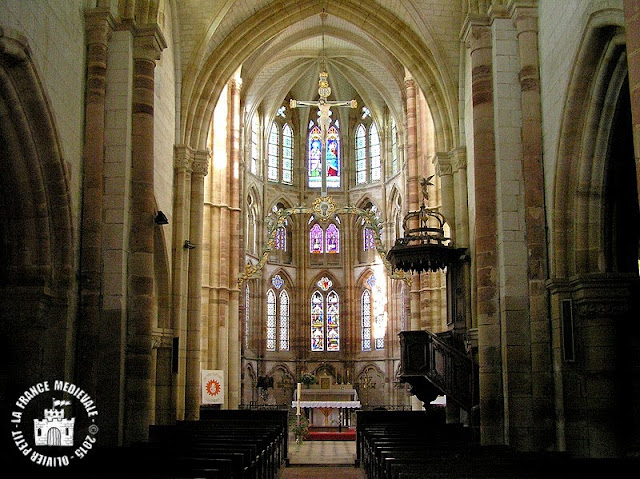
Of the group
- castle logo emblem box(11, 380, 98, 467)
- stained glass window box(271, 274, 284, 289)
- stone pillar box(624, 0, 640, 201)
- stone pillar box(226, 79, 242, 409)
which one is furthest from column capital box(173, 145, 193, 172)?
stained glass window box(271, 274, 284, 289)

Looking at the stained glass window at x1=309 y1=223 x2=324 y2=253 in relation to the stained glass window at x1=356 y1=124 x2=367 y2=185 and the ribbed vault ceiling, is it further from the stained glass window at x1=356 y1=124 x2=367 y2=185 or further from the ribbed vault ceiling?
the ribbed vault ceiling

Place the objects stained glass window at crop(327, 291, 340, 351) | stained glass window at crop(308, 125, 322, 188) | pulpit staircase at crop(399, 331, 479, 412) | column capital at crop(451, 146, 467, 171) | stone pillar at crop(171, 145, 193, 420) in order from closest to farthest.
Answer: pulpit staircase at crop(399, 331, 479, 412)
stone pillar at crop(171, 145, 193, 420)
column capital at crop(451, 146, 467, 171)
stained glass window at crop(327, 291, 340, 351)
stained glass window at crop(308, 125, 322, 188)

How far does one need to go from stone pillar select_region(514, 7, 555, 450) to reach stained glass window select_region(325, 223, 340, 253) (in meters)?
27.6

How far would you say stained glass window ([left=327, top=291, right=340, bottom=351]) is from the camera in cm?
4062

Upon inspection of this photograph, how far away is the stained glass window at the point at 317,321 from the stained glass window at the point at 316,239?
85.3 inches

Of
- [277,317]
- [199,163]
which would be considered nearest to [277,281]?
[277,317]

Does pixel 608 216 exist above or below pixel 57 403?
above

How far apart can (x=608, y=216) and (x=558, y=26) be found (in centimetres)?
308

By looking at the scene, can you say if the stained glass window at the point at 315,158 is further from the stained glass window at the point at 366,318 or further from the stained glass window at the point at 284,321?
the stained glass window at the point at 366,318

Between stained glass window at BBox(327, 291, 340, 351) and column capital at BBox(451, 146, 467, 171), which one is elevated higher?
column capital at BBox(451, 146, 467, 171)

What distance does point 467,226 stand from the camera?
20.6 meters

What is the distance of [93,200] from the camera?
14.6 meters

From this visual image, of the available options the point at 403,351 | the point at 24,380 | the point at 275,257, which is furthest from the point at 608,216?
the point at 275,257

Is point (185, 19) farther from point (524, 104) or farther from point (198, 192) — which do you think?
point (524, 104)
